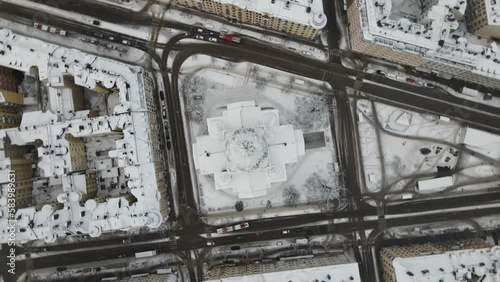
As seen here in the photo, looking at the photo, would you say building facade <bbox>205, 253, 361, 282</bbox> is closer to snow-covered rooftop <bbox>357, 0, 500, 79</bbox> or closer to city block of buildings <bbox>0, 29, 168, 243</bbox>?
city block of buildings <bbox>0, 29, 168, 243</bbox>

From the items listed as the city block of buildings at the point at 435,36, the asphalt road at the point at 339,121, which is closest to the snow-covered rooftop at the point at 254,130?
the asphalt road at the point at 339,121

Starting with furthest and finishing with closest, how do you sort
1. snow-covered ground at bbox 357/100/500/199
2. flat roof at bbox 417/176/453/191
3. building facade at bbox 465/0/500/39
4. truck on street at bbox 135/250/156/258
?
snow-covered ground at bbox 357/100/500/199 < truck on street at bbox 135/250/156/258 < flat roof at bbox 417/176/453/191 < building facade at bbox 465/0/500/39

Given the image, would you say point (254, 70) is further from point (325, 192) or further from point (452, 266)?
point (452, 266)

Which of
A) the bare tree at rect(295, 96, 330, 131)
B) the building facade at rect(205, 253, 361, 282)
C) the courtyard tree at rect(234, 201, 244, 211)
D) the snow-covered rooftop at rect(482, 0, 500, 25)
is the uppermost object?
the snow-covered rooftop at rect(482, 0, 500, 25)

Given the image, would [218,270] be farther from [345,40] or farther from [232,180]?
[345,40]

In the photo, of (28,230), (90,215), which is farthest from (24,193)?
(90,215)

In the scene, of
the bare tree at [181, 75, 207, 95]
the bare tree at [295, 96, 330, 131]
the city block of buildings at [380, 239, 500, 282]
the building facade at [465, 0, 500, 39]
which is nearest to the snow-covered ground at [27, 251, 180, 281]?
the bare tree at [181, 75, 207, 95]
